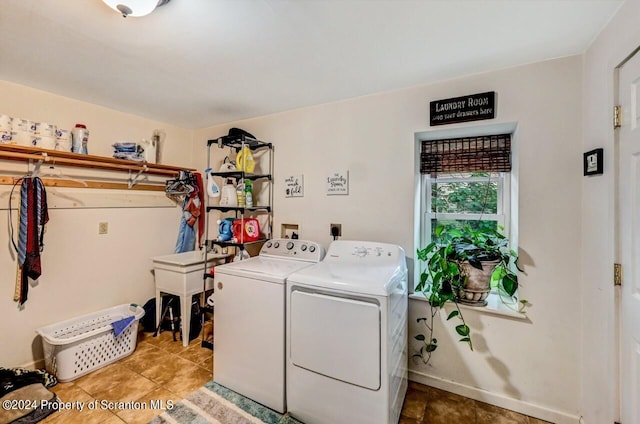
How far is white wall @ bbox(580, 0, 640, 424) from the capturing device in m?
Result: 1.26

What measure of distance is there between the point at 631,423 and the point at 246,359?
2.00 meters

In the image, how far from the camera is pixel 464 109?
6.06ft

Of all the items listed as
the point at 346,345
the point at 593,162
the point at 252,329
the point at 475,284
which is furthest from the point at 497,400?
the point at 252,329

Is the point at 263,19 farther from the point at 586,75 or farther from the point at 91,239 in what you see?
the point at 91,239

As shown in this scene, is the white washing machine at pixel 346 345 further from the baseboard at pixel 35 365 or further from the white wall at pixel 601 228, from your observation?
the baseboard at pixel 35 365

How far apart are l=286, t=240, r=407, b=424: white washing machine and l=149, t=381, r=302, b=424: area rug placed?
176 mm

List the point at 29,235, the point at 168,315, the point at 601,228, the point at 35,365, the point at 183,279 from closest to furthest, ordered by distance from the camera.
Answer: the point at 601,228
the point at 29,235
the point at 35,365
the point at 183,279
the point at 168,315

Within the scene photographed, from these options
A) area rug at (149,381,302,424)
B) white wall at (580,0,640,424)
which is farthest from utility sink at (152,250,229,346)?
white wall at (580,0,640,424)

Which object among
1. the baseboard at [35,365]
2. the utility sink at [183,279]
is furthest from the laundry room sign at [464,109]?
the baseboard at [35,365]

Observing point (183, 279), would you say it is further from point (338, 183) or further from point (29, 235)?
point (338, 183)

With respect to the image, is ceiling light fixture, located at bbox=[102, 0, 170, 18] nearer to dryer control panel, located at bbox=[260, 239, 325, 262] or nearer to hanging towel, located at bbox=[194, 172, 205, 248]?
dryer control panel, located at bbox=[260, 239, 325, 262]

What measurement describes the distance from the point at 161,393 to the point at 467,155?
2.85m

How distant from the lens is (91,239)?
2416mm

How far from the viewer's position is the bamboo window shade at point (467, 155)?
1.94 m
